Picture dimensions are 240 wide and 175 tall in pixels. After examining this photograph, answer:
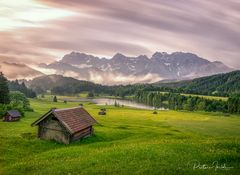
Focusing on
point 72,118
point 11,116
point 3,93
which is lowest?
point 11,116

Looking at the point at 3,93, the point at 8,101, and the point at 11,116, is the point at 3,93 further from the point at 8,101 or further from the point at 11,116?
the point at 11,116

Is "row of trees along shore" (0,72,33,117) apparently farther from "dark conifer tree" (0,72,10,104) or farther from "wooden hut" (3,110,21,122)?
"wooden hut" (3,110,21,122)

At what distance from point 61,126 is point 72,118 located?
3.72m


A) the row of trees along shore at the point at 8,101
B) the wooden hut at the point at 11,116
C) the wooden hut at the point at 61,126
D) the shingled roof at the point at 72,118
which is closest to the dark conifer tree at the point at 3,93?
the row of trees along shore at the point at 8,101

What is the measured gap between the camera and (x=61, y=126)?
51375 mm

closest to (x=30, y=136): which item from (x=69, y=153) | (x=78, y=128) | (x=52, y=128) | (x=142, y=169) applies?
(x=52, y=128)

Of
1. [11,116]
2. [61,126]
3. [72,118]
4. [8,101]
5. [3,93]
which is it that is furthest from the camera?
[8,101]

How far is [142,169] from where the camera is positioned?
25234mm

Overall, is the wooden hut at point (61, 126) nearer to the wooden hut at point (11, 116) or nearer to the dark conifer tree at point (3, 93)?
the wooden hut at point (11, 116)

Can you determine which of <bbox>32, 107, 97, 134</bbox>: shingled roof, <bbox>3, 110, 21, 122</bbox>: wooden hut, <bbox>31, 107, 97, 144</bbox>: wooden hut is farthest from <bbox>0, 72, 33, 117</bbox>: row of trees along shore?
<bbox>31, 107, 97, 144</bbox>: wooden hut

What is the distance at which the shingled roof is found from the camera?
50.8 meters

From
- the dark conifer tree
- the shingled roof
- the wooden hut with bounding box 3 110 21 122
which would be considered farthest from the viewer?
the dark conifer tree

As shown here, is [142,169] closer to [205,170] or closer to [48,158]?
[205,170]

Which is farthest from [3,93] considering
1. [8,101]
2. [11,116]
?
[11,116]
